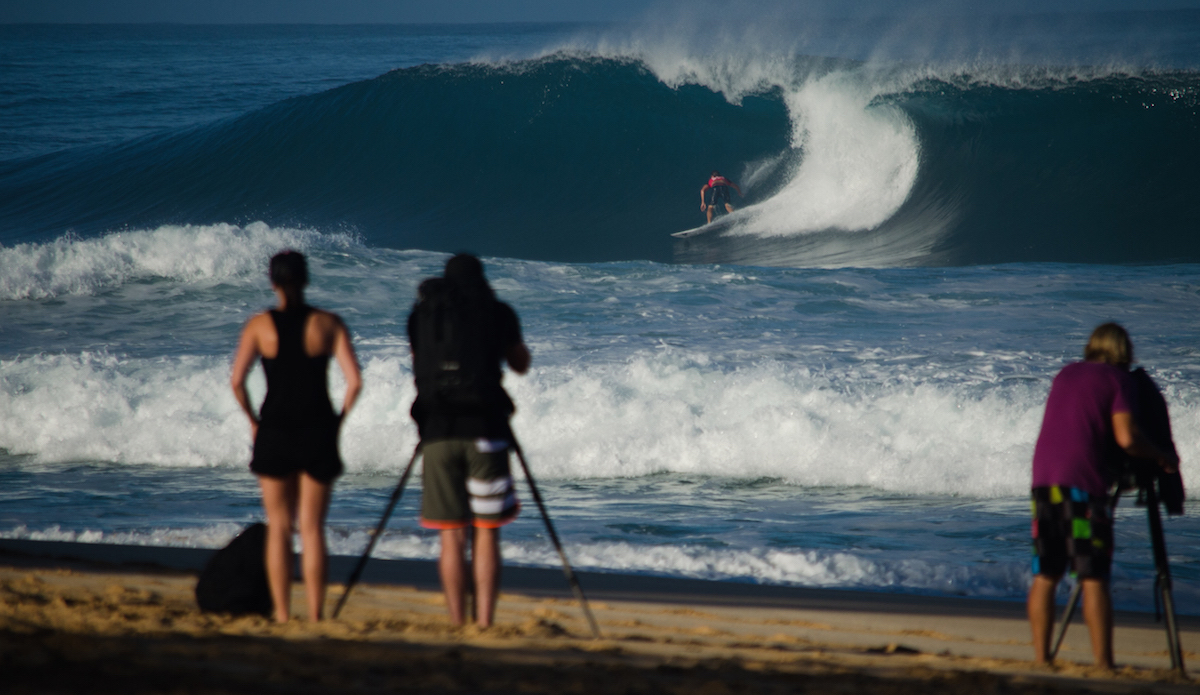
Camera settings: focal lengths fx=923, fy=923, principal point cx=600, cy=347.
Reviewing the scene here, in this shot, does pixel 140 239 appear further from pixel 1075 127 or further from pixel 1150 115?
pixel 1150 115

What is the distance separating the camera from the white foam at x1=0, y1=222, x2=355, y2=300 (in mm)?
11500

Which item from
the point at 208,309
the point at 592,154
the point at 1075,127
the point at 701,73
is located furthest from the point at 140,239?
the point at 1075,127

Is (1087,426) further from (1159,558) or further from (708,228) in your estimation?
(708,228)

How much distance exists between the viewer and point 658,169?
18844 mm

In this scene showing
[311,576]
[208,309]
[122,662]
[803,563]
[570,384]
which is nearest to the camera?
[122,662]

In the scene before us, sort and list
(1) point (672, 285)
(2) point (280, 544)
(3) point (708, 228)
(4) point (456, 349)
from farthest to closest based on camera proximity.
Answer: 1. (3) point (708, 228)
2. (1) point (672, 285)
3. (2) point (280, 544)
4. (4) point (456, 349)

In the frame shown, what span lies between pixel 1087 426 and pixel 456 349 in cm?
196

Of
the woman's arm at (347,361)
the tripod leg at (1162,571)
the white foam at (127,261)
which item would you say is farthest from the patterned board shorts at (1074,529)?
the white foam at (127,261)

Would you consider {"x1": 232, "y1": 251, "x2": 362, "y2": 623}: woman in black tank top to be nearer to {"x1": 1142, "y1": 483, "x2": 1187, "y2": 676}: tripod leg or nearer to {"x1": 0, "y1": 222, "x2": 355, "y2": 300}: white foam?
{"x1": 1142, "y1": 483, "x2": 1187, "y2": 676}: tripod leg

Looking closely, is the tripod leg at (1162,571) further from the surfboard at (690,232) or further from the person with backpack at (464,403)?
the surfboard at (690,232)

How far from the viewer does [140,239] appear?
12.1 metres

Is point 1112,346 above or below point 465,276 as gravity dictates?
below

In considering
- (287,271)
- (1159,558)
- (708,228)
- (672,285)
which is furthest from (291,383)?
(708,228)

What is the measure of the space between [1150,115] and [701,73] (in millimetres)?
8745
